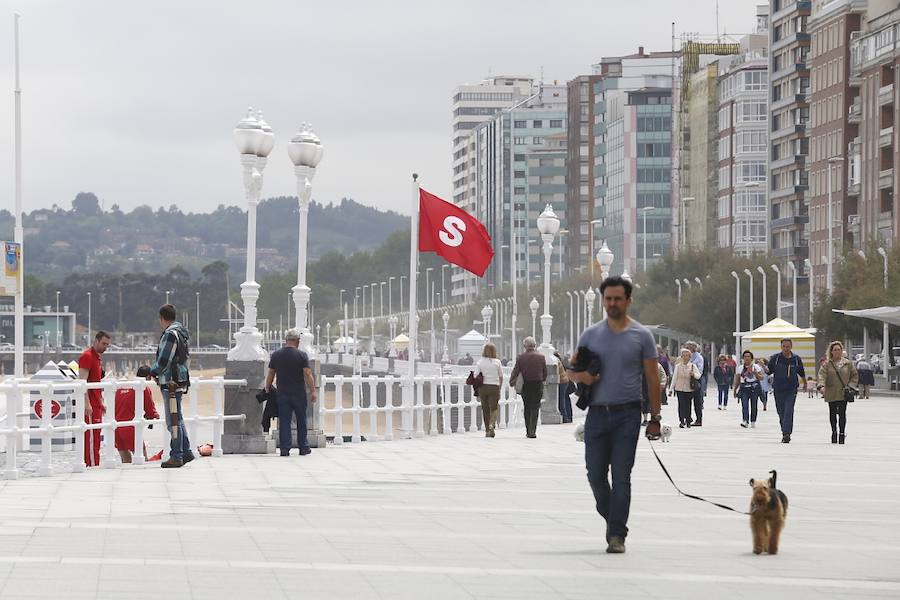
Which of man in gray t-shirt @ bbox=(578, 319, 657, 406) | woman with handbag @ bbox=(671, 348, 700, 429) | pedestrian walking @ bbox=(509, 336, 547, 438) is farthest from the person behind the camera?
woman with handbag @ bbox=(671, 348, 700, 429)

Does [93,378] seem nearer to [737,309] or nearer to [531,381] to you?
[531,381]

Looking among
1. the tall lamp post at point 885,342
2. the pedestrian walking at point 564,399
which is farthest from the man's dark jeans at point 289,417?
the tall lamp post at point 885,342

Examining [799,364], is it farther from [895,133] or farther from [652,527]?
[895,133]

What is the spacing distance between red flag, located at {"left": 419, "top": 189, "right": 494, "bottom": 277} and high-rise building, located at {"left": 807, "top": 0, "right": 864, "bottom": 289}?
87.2 m

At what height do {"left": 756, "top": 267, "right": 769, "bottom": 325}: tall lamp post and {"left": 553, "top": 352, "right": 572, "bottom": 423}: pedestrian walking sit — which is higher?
{"left": 756, "top": 267, "right": 769, "bottom": 325}: tall lamp post

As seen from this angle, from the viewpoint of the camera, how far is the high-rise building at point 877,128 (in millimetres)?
108188

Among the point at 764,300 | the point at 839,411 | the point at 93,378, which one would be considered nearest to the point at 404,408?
the point at 839,411

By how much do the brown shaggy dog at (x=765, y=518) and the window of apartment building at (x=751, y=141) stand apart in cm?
14332

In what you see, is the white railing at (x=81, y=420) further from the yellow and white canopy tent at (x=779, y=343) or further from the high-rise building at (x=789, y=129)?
the high-rise building at (x=789, y=129)

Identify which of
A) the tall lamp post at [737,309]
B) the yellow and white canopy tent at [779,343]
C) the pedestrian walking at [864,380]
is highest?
the tall lamp post at [737,309]

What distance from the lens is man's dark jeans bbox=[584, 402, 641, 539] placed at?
12.9m

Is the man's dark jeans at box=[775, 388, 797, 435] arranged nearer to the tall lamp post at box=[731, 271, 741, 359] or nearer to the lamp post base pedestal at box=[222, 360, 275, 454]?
the lamp post base pedestal at box=[222, 360, 275, 454]

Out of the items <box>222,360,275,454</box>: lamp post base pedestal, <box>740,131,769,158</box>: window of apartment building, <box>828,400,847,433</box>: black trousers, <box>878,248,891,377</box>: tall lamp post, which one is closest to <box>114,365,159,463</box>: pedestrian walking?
<box>222,360,275,454</box>: lamp post base pedestal

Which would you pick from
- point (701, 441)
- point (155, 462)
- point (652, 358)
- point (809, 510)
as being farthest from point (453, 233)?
point (652, 358)
